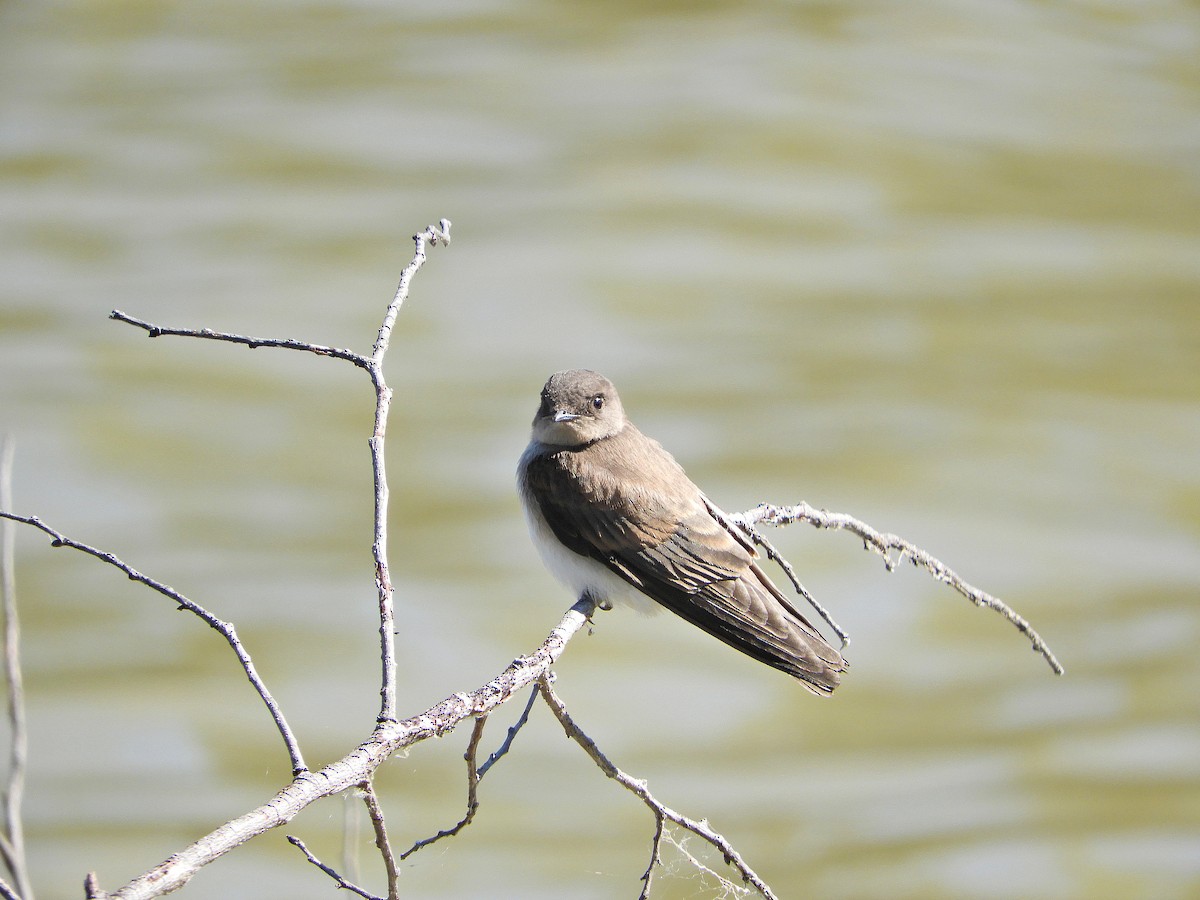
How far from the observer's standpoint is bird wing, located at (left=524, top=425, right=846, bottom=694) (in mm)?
3768

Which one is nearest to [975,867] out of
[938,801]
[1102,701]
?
[938,801]

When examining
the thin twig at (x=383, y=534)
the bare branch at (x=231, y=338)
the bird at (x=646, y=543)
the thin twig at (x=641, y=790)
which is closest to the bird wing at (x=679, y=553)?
the bird at (x=646, y=543)

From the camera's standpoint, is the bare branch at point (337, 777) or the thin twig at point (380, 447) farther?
the thin twig at point (380, 447)

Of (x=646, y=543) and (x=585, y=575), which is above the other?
(x=646, y=543)

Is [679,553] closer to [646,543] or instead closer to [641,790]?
[646,543]

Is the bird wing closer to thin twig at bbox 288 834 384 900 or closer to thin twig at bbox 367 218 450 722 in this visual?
thin twig at bbox 367 218 450 722

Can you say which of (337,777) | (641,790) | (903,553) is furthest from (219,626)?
(903,553)

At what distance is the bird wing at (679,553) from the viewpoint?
377cm

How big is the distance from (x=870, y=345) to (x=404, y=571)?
430 cm

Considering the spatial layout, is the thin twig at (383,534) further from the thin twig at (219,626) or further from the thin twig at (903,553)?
the thin twig at (903,553)

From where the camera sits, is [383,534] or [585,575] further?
[585,575]

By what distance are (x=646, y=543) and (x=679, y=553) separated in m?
0.10

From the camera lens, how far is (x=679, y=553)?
3900 mm

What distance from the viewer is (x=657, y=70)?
1251 cm
